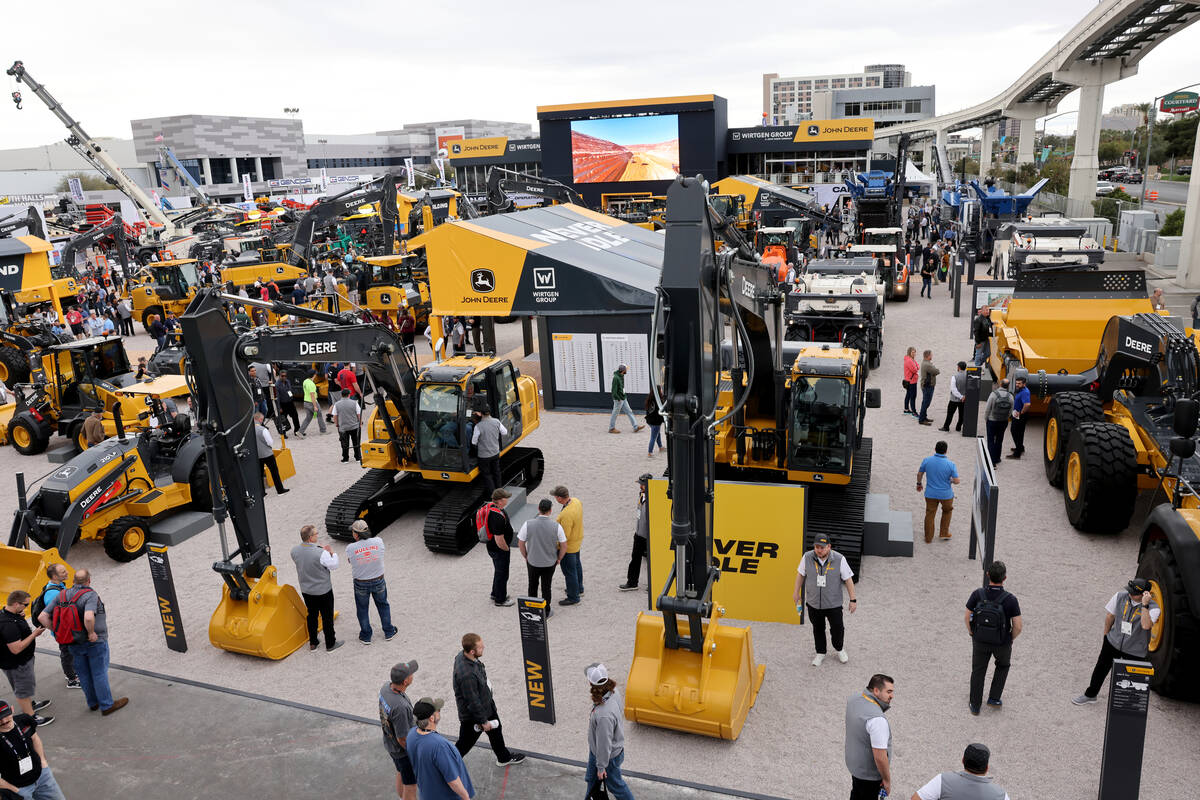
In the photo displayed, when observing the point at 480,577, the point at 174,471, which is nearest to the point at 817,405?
the point at 480,577

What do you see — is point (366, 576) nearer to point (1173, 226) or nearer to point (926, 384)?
point (926, 384)

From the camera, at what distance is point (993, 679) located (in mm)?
7266

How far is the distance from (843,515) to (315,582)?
20.0 ft

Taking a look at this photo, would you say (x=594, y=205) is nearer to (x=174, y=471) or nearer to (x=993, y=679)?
(x=174, y=471)

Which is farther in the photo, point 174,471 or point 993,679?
point 174,471

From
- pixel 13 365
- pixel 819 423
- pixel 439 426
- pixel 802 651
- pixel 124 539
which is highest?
pixel 819 423

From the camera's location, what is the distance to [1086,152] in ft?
144

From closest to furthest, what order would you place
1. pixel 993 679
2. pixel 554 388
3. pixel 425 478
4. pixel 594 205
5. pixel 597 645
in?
pixel 993 679
pixel 597 645
pixel 425 478
pixel 554 388
pixel 594 205

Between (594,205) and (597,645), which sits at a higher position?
(594,205)

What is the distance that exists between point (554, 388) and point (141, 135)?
100 meters

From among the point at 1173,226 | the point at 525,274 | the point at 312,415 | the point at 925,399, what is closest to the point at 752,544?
the point at 925,399

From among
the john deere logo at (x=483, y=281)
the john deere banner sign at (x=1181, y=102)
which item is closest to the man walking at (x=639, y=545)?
the john deere logo at (x=483, y=281)

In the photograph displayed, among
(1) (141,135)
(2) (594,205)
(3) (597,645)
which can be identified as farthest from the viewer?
(1) (141,135)

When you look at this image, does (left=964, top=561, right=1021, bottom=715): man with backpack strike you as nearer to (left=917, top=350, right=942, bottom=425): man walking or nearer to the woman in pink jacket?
(left=917, top=350, right=942, bottom=425): man walking
